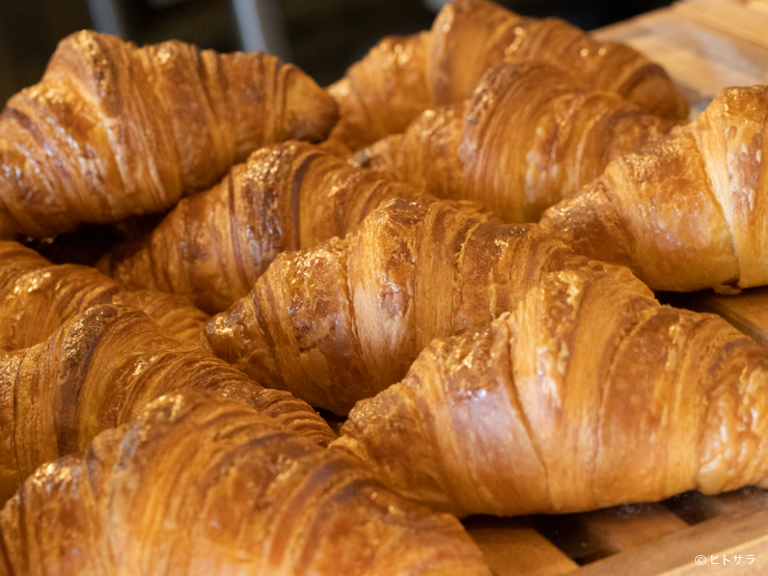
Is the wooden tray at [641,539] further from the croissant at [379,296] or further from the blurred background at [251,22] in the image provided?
the blurred background at [251,22]

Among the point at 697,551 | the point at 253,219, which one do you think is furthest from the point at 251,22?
the point at 697,551

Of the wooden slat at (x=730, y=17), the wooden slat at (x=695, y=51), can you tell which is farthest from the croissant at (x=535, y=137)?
the wooden slat at (x=730, y=17)

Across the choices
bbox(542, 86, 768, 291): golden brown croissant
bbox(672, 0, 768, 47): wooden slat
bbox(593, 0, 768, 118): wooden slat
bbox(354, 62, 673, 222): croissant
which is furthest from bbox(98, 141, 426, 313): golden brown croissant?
bbox(672, 0, 768, 47): wooden slat

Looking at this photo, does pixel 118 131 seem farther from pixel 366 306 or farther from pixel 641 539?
pixel 641 539

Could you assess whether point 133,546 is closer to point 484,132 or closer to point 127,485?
point 127,485

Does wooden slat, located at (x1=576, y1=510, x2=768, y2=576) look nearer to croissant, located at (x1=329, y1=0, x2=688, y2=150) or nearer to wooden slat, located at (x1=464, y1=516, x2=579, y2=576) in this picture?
wooden slat, located at (x1=464, y1=516, x2=579, y2=576)
